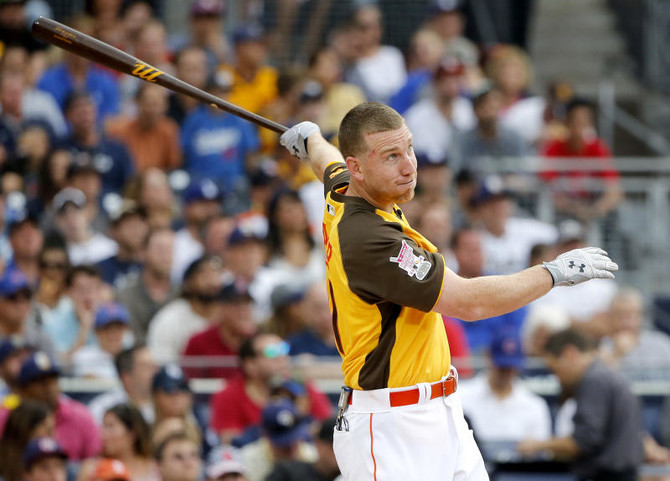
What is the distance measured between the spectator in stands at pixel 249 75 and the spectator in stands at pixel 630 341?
417 centimetres

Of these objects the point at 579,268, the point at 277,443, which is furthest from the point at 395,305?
the point at 277,443

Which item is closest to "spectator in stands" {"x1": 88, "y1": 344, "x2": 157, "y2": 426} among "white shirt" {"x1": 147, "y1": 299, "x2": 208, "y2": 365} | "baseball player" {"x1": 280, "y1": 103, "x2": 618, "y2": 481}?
"white shirt" {"x1": 147, "y1": 299, "x2": 208, "y2": 365}

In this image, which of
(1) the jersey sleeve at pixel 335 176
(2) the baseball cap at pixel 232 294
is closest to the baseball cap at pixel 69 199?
(2) the baseball cap at pixel 232 294

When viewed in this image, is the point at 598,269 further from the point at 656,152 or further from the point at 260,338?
the point at 656,152

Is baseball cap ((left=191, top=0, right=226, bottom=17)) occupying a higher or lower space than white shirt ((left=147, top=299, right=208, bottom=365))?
higher

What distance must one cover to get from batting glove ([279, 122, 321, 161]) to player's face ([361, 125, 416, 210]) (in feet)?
3.41

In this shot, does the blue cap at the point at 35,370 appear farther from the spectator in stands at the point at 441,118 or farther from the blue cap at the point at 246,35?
the blue cap at the point at 246,35

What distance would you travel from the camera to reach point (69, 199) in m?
9.59

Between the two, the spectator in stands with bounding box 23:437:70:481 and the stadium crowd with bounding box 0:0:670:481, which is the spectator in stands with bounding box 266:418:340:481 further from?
the spectator in stands with bounding box 23:437:70:481

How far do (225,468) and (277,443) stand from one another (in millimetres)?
596

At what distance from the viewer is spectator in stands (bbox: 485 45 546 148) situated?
11.6 m

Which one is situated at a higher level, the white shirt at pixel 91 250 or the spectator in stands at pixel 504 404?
the white shirt at pixel 91 250

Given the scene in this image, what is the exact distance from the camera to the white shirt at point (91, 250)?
378 inches

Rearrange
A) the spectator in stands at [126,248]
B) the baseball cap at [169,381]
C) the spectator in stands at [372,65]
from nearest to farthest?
the baseball cap at [169,381] < the spectator in stands at [126,248] < the spectator in stands at [372,65]
